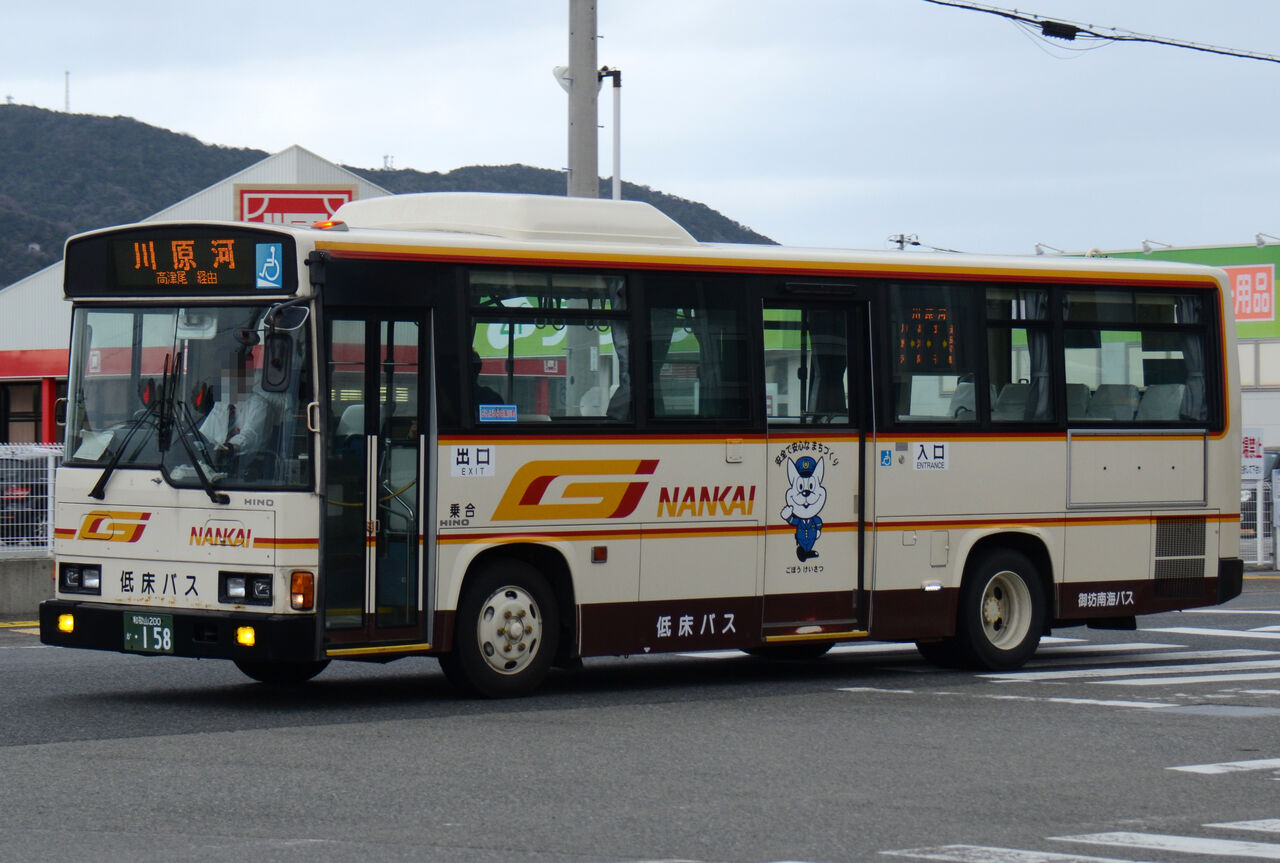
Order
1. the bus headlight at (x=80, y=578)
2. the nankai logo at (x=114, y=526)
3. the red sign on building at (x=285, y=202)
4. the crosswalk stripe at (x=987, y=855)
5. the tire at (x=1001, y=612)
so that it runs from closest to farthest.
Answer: the crosswalk stripe at (x=987, y=855) → the nankai logo at (x=114, y=526) → the bus headlight at (x=80, y=578) → the tire at (x=1001, y=612) → the red sign on building at (x=285, y=202)

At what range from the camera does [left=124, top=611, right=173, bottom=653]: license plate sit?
11648mm

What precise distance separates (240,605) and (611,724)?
7.68 ft

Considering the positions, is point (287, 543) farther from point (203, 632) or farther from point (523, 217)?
point (523, 217)

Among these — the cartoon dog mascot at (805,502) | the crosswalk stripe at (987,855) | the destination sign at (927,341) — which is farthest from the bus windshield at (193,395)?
the crosswalk stripe at (987,855)

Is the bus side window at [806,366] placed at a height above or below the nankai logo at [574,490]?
above

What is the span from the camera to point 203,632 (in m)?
11.5

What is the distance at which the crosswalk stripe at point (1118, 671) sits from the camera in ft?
47.6

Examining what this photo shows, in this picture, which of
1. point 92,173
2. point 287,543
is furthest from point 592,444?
point 92,173

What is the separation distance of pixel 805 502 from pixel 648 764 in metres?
4.12

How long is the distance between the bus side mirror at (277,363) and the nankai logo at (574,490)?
164 centimetres

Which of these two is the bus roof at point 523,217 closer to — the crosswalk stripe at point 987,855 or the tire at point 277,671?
the tire at point 277,671

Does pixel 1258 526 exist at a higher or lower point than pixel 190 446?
lower

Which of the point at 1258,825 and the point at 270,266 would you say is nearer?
the point at 1258,825

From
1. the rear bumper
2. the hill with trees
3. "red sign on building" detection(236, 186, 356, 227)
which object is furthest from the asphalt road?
the hill with trees
